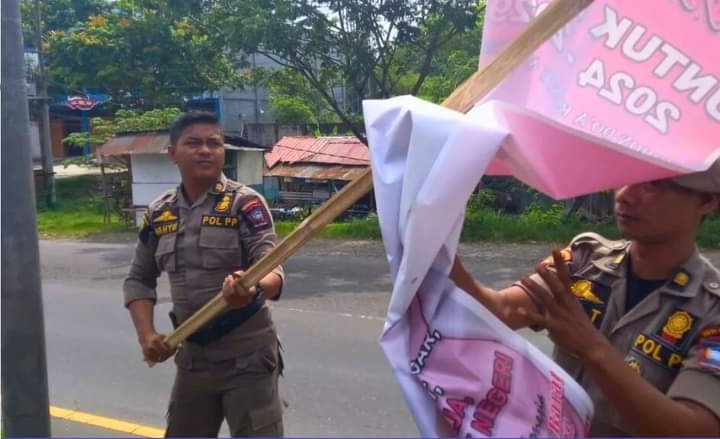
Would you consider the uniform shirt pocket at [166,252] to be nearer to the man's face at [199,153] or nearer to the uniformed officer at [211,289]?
the uniformed officer at [211,289]

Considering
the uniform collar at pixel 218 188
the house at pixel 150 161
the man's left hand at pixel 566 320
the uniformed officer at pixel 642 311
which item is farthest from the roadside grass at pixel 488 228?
the man's left hand at pixel 566 320

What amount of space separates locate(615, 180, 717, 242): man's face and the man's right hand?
148 cm

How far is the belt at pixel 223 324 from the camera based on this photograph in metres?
2.57

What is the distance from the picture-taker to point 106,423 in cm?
413

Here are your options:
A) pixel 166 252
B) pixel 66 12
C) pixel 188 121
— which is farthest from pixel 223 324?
pixel 66 12

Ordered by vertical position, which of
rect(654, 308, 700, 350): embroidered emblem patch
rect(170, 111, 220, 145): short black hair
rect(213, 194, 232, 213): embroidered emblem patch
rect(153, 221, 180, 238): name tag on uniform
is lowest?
rect(153, 221, 180, 238): name tag on uniform

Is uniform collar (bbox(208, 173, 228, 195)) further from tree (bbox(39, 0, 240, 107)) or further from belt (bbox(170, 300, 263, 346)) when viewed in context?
tree (bbox(39, 0, 240, 107))

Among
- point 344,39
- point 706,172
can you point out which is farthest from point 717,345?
point 344,39

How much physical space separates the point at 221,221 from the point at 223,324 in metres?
0.36

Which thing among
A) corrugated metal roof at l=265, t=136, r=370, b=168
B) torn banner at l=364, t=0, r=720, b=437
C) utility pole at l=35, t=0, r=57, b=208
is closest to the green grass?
utility pole at l=35, t=0, r=57, b=208

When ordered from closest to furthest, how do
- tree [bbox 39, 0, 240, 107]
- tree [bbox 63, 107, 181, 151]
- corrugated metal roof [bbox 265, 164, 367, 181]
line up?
1. corrugated metal roof [bbox 265, 164, 367, 181]
2. tree [bbox 63, 107, 181, 151]
3. tree [bbox 39, 0, 240, 107]

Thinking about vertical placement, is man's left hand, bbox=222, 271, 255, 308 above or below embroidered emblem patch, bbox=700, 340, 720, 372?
below

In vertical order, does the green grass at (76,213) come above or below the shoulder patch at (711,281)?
below

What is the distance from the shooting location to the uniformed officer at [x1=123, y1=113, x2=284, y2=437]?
259 centimetres
